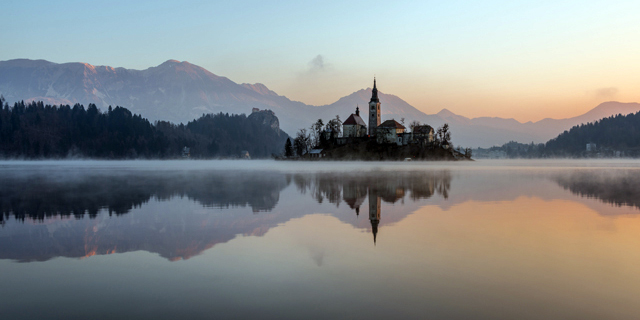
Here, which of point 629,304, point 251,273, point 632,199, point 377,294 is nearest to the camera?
point 629,304

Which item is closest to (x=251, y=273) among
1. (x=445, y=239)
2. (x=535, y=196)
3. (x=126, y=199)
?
(x=445, y=239)

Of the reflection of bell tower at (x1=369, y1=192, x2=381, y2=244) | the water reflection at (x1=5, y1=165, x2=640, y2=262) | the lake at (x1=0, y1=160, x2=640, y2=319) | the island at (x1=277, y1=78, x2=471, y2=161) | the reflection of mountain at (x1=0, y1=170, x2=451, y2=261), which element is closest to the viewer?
the lake at (x1=0, y1=160, x2=640, y2=319)

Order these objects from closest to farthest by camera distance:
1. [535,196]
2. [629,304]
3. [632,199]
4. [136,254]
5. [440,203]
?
[629,304], [136,254], [440,203], [632,199], [535,196]

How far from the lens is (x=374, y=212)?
24.1 meters

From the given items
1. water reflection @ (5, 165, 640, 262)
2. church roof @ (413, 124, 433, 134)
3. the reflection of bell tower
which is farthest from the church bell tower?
the reflection of bell tower

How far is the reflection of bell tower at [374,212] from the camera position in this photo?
1873cm

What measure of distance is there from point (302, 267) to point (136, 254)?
18.9ft

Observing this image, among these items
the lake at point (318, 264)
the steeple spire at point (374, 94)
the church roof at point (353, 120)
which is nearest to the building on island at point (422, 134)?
the steeple spire at point (374, 94)

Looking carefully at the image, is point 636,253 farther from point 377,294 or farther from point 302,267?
point 302,267

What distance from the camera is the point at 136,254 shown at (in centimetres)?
1384

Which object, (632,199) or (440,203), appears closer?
(440,203)

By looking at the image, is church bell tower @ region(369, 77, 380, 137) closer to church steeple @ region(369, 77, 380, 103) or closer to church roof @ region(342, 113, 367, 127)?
church steeple @ region(369, 77, 380, 103)

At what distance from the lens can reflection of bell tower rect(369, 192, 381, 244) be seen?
18.7m

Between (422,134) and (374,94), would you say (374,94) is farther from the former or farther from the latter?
(422,134)
